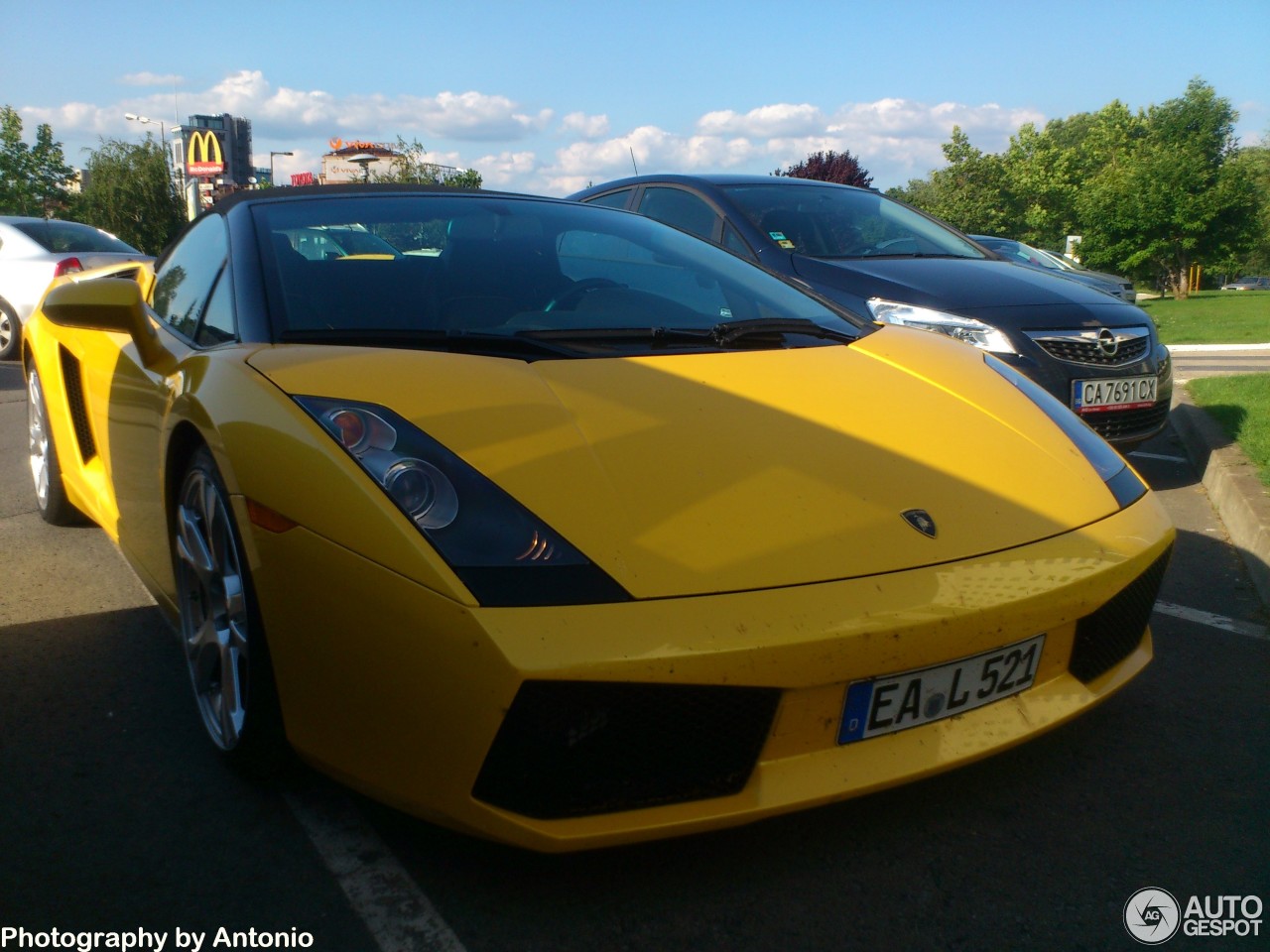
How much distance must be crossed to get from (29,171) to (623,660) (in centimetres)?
4822

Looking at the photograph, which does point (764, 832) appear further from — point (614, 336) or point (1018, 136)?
point (1018, 136)

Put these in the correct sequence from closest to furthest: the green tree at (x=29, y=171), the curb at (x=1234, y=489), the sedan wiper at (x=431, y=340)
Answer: the sedan wiper at (x=431, y=340) → the curb at (x=1234, y=489) → the green tree at (x=29, y=171)

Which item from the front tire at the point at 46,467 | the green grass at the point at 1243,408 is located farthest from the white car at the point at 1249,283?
the front tire at the point at 46,467

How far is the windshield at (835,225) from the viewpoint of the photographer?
5.50 m

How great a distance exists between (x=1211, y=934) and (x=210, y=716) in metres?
1.94

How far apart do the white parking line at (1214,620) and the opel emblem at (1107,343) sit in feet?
5.52

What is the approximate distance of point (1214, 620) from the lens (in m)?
3.29

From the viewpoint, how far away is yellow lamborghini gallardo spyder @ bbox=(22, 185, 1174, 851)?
1716mm

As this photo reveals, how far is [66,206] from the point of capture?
144 feet

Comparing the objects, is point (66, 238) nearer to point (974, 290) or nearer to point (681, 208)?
point (681, 208)

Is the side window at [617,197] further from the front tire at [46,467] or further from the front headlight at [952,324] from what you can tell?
the front tire at [46,467]

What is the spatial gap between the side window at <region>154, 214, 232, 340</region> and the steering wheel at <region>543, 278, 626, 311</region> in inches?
32.9

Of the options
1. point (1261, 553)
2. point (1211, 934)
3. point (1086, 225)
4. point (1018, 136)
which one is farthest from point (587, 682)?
point (1018, 136)

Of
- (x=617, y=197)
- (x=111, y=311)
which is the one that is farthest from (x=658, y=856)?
(x=617, y=197)
